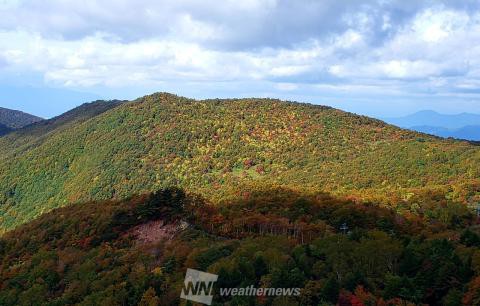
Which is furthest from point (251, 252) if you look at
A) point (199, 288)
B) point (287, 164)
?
point (287, 164)

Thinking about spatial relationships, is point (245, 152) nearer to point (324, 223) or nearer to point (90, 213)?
point (90, 213)

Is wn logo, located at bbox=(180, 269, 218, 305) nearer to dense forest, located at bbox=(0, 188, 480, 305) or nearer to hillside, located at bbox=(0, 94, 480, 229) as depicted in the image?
dense forest, located at bbox=(0, 188, 480, 305)

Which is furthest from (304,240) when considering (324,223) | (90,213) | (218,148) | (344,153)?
(218,148)

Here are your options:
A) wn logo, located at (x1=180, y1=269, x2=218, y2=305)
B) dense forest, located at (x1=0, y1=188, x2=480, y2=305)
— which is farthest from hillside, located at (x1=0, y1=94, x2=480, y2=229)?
wn logo, located at (x1=180, y1=269, x2=218, y2=305)

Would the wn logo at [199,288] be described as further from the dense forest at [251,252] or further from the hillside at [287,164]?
the hillside at [287,164]

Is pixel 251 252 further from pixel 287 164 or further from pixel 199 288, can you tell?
pixel 287 164

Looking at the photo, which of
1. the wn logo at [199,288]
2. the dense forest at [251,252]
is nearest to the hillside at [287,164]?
the dense forest at [251,252]
